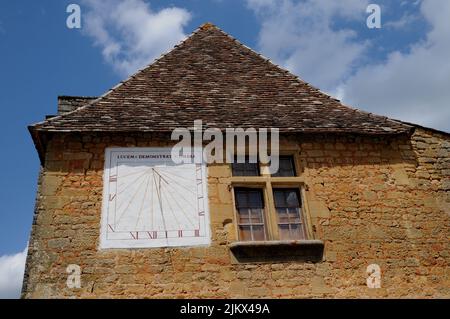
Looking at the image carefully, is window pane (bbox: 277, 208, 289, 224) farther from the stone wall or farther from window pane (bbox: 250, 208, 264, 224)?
the stone wall

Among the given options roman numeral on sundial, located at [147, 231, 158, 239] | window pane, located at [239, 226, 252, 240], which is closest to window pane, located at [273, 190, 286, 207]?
window pane, located at [239, 226, 252, 240]

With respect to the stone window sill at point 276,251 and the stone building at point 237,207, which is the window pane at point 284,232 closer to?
the stone building at point 237,207

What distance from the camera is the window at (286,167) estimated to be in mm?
7019

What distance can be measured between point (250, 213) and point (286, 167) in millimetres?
988

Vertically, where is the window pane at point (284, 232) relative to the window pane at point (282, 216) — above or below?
below

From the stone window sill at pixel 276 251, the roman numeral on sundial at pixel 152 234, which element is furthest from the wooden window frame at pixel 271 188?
the roman numeral on sundial at pixel 152 234

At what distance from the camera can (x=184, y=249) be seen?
240 inches

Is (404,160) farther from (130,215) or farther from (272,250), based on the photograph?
(130,215)

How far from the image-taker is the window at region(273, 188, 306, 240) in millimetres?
6504

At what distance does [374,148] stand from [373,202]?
0.98m

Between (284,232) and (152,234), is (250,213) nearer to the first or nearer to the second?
(284,232)

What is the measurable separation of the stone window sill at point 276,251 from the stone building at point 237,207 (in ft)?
0.05
